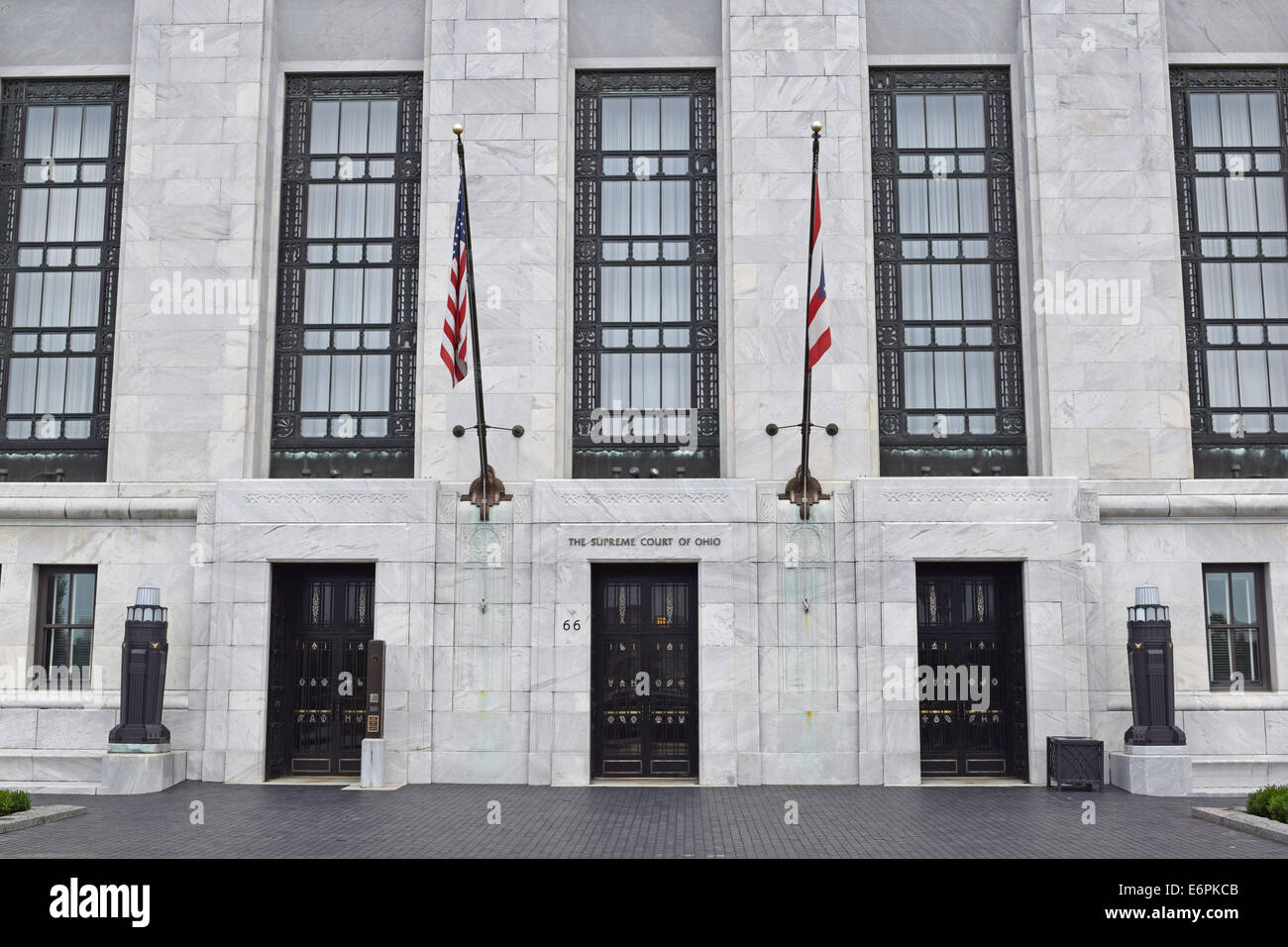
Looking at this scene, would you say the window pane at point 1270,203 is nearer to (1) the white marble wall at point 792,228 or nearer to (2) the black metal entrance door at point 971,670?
(1) the white marble wall at point 792,228

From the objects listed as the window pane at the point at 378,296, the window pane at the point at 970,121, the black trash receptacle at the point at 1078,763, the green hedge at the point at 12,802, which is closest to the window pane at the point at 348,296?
the window pane at the point at 378,296

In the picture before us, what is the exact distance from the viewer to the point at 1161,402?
23906 millimetres

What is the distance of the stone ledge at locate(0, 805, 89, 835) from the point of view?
56.0 feet

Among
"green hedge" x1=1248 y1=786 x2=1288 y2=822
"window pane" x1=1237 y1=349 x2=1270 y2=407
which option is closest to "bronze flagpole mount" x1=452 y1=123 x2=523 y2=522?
"green hedge" x1=1248 y1=786 x2=1288 y2=822

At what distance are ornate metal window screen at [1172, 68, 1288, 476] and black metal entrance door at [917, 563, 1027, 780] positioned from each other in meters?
5.31

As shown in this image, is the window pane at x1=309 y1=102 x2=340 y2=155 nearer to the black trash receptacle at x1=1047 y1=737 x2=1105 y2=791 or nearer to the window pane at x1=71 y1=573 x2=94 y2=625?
the window pane at x1=71 y1=573 x2=94 y2=625

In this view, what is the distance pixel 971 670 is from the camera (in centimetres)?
2308

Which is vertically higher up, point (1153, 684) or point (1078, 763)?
point (1153, 684)

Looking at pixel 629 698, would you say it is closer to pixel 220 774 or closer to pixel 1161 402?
pixel 220 774

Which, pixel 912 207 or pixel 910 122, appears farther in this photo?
pixel 910 122

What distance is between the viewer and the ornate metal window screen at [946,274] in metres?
24.4

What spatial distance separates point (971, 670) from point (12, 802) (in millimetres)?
16787

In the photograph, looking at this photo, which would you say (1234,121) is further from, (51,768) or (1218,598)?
(51,768)

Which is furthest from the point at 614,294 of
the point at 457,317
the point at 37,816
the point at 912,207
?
the point at 37,816
